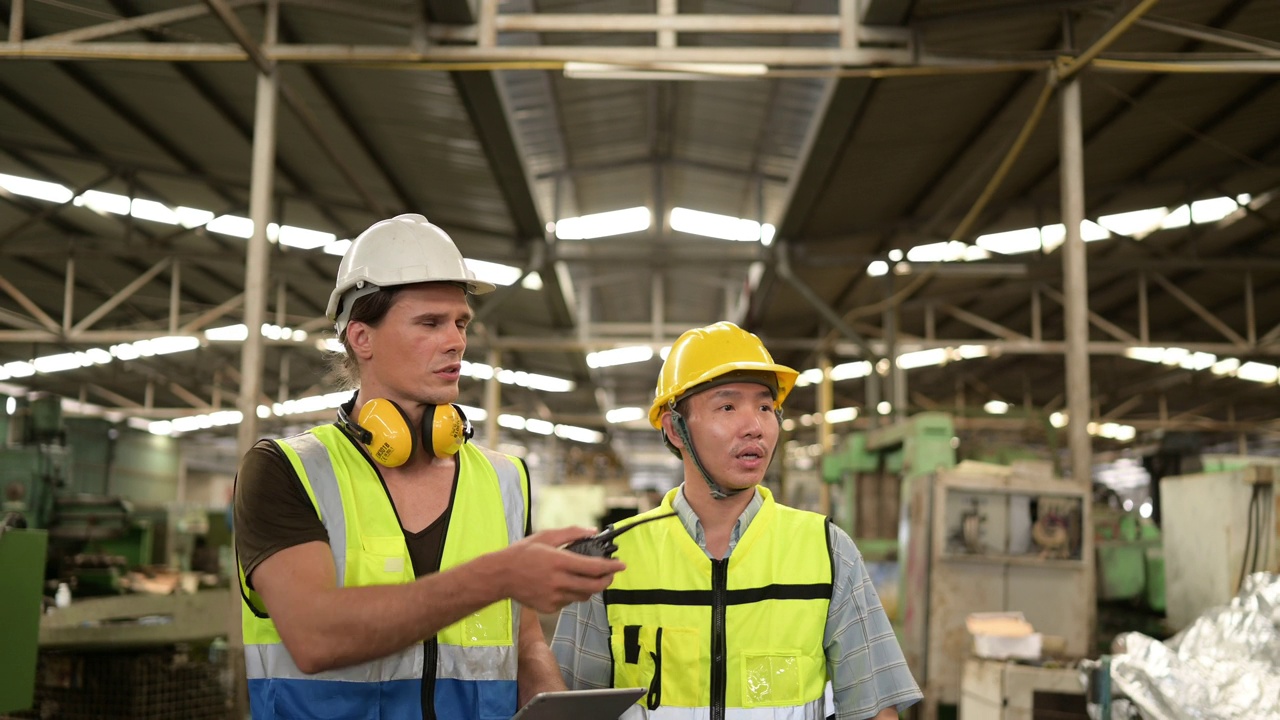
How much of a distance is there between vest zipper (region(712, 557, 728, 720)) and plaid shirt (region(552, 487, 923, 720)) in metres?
0.09

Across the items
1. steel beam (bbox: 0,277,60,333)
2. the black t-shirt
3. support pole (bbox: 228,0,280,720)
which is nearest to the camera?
the black t-shirt

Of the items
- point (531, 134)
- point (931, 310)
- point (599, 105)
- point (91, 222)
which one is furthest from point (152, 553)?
point (931, 310)

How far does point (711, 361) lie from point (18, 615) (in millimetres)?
4611

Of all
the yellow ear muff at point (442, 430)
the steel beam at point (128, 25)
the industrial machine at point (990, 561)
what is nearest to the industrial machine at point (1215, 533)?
the industrial machine at point (990, 561)

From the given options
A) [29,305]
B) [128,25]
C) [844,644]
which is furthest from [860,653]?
[29,305]

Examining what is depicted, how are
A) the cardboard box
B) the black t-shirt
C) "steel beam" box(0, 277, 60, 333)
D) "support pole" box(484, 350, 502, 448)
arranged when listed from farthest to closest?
"support pole" box(484, 350, 502, 448), "steel beam" box(0, 277, 60, 333), the cardboard box, the black t-shirt

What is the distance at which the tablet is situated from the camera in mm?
1854

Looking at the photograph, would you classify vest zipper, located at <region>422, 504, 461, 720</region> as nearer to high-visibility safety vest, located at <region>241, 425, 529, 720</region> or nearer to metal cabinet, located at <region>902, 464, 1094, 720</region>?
high-visibility safety vest, located at <region>241, 425, 529, 720</region>

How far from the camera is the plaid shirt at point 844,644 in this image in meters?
2.38

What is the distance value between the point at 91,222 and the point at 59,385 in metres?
12.1

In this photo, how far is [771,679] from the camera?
7.87ft

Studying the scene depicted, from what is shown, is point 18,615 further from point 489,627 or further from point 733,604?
point 733,604

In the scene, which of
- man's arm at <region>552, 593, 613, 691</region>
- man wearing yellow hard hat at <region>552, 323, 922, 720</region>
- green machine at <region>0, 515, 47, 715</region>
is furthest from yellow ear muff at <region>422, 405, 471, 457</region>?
green machine at <region>0, 515, 47, 715</region>

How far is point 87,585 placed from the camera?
30.0 feet
